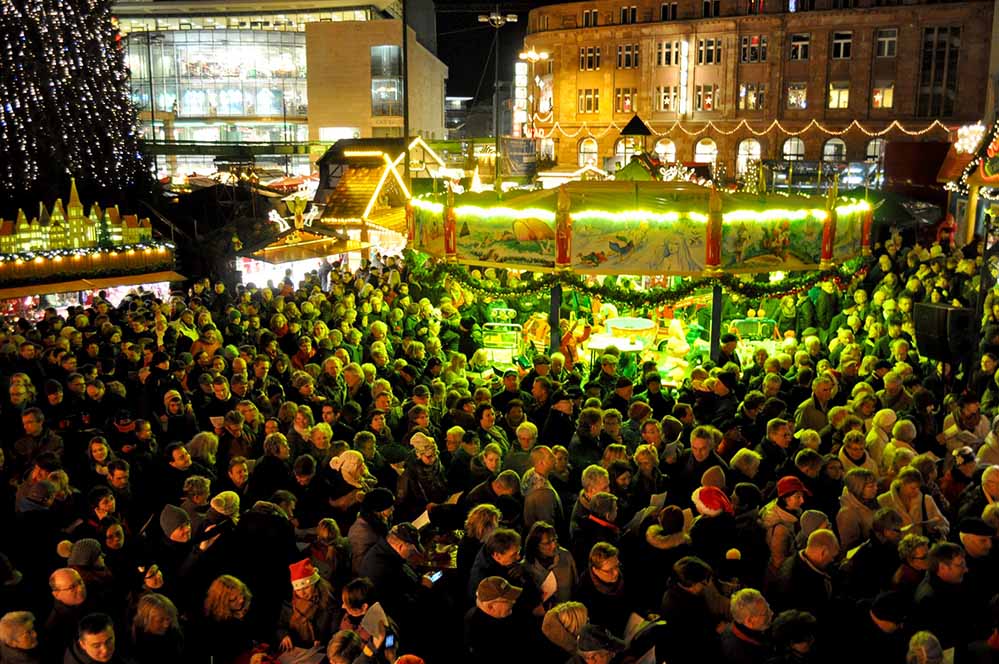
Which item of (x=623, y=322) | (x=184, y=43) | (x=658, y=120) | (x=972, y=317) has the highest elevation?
(x=184, y=43)

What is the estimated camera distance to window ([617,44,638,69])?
199ft

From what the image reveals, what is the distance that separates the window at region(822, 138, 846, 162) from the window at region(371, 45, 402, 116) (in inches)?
1042

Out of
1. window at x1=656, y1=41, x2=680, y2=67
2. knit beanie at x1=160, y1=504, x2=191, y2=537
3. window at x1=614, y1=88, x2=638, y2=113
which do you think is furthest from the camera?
window at x1=614, y1=88, x2=638, y2=113

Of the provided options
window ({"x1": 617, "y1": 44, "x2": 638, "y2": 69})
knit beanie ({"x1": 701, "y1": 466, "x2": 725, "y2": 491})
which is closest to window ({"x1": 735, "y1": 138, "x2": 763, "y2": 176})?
window ({"x1": 617, "y1": 44, "x2": 638, "y2": 69})

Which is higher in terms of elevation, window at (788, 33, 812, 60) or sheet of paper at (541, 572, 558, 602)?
window at (788, 33, 812, 60)

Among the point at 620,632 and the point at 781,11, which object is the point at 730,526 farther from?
the point at 781,11

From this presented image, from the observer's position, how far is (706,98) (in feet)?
190

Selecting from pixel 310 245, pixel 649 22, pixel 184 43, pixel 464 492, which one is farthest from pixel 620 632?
pixel 184 43

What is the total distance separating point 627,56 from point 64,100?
40942 millimetres

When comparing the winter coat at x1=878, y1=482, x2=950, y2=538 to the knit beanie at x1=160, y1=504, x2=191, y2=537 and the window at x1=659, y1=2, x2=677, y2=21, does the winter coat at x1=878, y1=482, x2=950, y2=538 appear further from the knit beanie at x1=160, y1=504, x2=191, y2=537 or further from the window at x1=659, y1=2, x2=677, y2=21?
the window at x1=659, y1=2, x2=677, y2=21

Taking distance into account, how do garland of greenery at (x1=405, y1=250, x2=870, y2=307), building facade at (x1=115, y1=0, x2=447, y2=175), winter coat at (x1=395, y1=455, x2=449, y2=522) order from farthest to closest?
1. building facade at (x1=115, y1=0, x2=447, y2=175)
2. garland of greenery at (x1=405, y1=250, x2=870, y2=307)
3. winter coat at (x1=395, y1=455, x2=449, y2=522)

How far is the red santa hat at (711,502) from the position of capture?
6059 mm

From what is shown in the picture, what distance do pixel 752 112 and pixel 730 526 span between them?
54391 mm

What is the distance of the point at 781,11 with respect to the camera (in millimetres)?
55125
